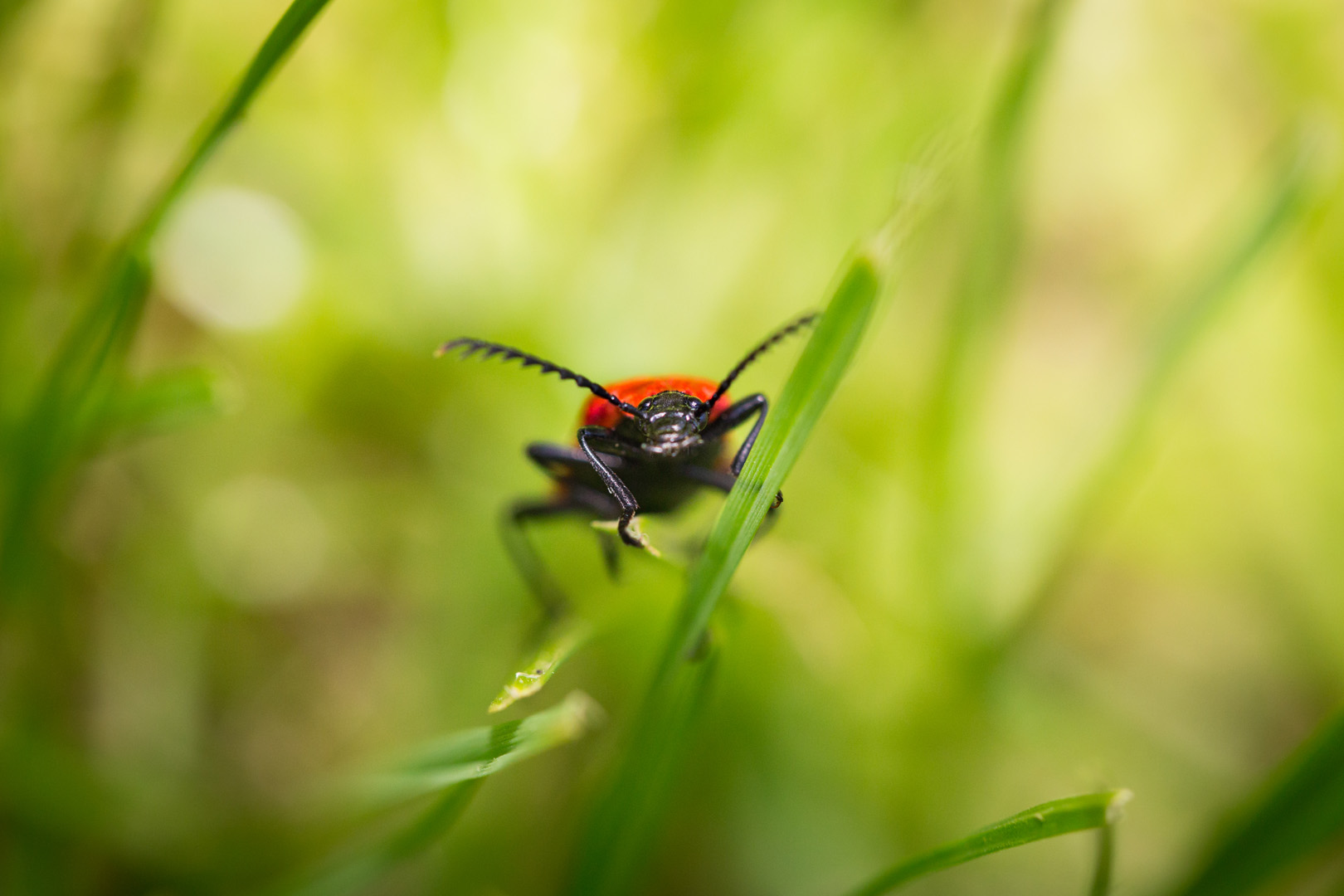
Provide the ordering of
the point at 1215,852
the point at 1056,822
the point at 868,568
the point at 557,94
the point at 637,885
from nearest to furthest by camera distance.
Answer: the point at 1056,822, the point at 1215,852, the point at 637,885, the point at 868,568, the point at 557,94

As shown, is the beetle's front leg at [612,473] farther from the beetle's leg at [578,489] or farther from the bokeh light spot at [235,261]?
the bokeh light spot at [235,261]

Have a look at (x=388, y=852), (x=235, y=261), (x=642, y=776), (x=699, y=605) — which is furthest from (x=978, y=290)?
(x=235, y=261)

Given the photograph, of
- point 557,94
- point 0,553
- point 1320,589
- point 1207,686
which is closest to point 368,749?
point 0,553

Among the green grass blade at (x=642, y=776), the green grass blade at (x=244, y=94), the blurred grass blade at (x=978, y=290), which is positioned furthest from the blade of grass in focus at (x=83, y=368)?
the blurred grass blade at (x=978, y=290)

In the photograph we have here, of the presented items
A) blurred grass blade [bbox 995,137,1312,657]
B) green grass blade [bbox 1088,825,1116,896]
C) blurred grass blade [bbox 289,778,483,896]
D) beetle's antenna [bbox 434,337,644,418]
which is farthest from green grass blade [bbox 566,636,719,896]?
blurred grass blade [bbox 995,137,1312,657]

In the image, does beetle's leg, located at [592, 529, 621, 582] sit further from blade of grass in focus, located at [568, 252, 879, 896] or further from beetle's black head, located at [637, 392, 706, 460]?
blade of grass in focus, located at [568, 252, 879, 896]

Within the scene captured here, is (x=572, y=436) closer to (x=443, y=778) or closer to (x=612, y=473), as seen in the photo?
(x=612, y=473)

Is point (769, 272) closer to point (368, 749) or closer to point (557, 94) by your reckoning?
point (557, 94)
